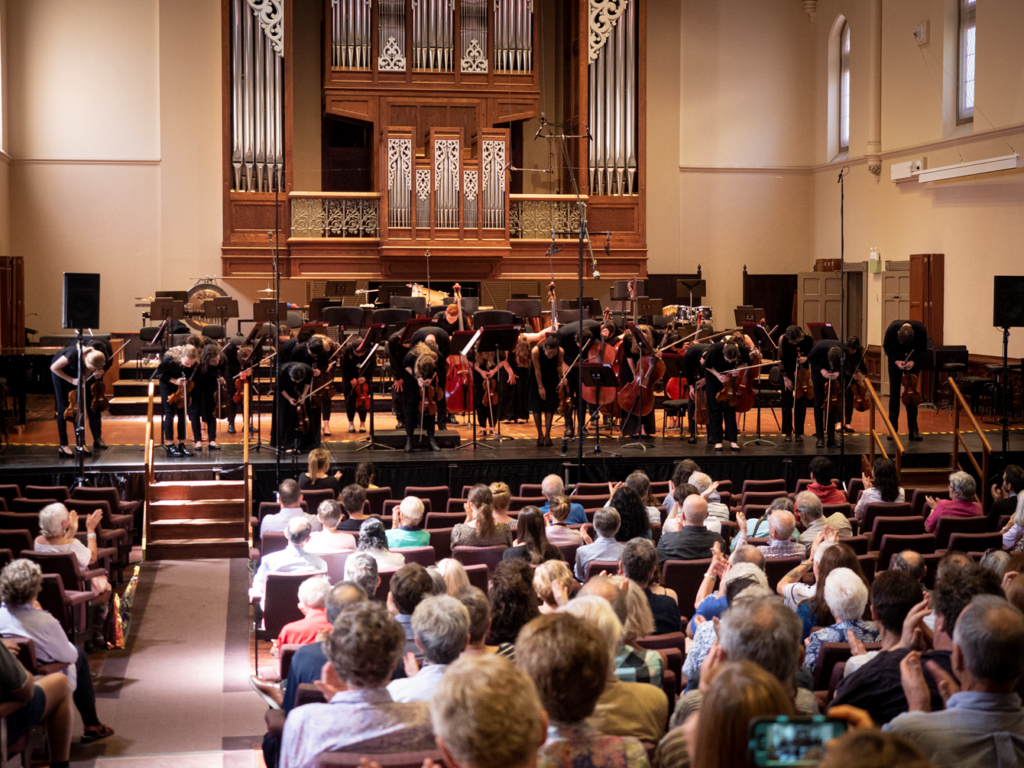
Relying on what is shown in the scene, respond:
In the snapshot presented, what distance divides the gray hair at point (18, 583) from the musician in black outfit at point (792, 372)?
8323 mm

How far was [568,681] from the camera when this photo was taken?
263 cm

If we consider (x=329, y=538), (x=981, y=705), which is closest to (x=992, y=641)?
(x=981, y=705)

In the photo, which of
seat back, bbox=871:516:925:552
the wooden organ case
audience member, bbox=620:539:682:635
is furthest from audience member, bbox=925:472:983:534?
the wooden organ case

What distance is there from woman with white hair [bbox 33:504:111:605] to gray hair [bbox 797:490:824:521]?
4.17 metres

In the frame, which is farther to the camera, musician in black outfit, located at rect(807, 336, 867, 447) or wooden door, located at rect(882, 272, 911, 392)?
wooden door, located at rect(882, 272, 911, 392)

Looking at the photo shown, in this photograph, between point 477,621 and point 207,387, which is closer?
point 477,621

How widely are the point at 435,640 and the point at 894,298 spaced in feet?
47.8

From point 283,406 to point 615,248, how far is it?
8.66 meters

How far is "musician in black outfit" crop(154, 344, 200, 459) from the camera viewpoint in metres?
10.8

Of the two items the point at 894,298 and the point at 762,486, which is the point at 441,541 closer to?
the point at 762,486

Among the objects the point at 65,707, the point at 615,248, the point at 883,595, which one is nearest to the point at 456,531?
the point at 65,707

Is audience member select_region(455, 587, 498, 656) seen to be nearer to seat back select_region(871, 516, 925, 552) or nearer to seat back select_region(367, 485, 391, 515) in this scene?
seat back select_region(871, 516, 925, 552)

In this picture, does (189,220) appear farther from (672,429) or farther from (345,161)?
(672,429)

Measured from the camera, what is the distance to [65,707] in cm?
454
